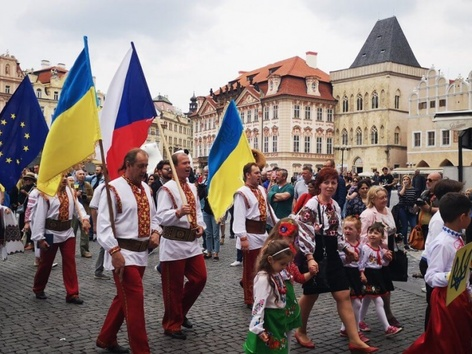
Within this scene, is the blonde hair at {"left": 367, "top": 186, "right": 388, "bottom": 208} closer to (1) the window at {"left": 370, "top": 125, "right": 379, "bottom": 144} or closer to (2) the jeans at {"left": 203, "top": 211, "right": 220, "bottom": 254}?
(2) the jeans at {"left": 203, "top": 211, "right": 220, "bottom": 254}

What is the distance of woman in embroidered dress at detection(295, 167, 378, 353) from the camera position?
16.8 ft

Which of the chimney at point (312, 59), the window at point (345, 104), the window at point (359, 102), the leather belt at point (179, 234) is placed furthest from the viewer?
the chimney at point (312, 59)

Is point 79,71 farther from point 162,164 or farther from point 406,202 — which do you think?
point 406,202

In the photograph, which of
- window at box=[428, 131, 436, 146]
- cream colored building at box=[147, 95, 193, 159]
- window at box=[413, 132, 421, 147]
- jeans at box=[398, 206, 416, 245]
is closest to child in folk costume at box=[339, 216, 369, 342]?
jeans at box=[398, 206, 416, 245]

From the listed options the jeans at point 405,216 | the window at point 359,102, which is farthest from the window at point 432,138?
the jeans at point 405,216

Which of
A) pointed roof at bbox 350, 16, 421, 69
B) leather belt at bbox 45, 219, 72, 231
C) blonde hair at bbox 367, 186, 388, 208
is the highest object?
pointed roof at bbox 350, 16, 421, 69

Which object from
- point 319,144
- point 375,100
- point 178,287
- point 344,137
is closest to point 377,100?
point 375,100

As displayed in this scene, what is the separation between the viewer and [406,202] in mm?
12805

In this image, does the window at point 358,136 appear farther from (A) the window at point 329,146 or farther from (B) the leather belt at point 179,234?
(B) the leather belt at point 179,234

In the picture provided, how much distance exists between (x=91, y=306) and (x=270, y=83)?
5523cm

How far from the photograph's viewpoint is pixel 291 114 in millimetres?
58719

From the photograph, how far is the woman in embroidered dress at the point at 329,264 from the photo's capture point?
5.11 m

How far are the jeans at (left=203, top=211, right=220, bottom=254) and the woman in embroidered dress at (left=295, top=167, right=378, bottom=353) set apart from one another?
5.92 meters

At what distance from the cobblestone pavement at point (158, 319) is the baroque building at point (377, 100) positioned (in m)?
47.0
